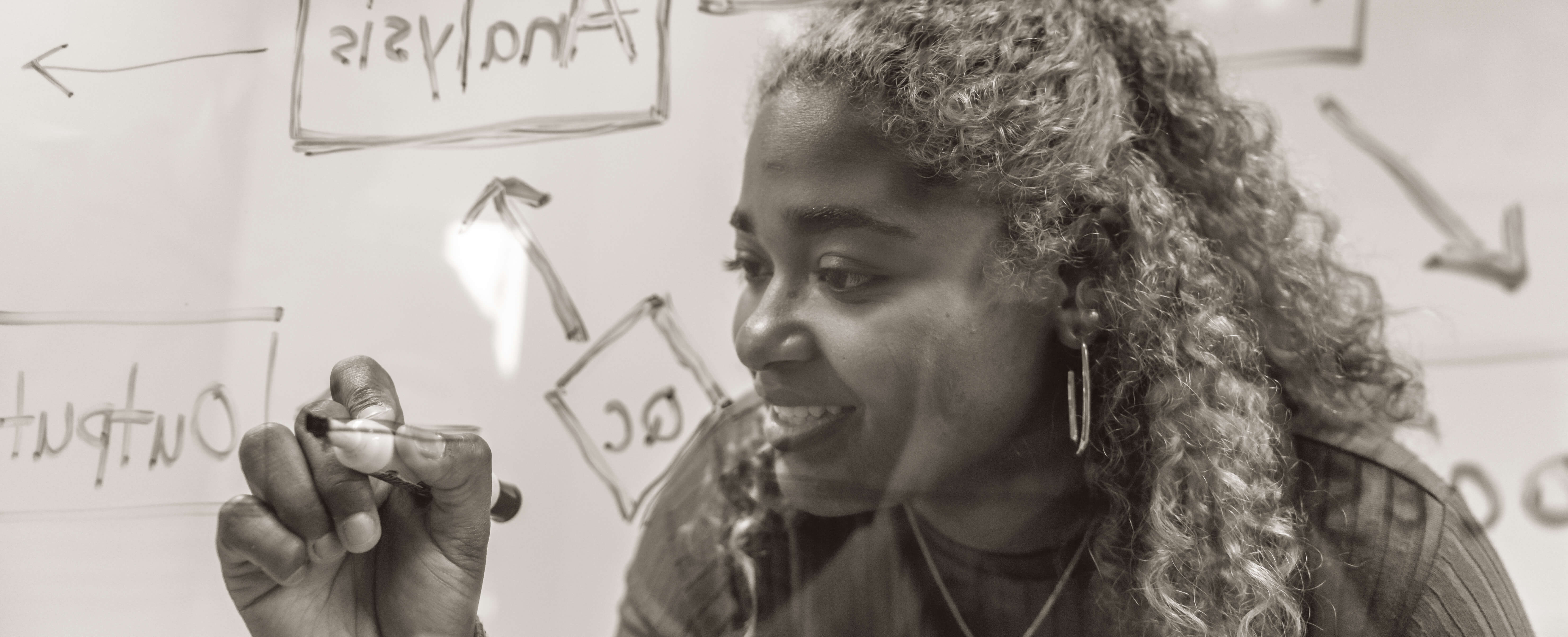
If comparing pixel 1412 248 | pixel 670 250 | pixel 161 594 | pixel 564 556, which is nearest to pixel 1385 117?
pixel 1412 248

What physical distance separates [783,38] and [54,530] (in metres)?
0.60

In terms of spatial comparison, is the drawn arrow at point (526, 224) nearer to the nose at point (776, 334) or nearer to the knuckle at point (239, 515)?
the nose at point (776, 334)

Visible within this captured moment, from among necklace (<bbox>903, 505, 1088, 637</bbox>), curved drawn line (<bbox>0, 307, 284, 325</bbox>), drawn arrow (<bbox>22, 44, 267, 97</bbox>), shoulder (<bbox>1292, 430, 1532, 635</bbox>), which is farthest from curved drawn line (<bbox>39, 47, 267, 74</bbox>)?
shoulder (<bbox>1292, 430, 1532, 635</bbox>)

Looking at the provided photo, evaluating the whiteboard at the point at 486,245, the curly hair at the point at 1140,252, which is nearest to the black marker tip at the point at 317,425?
the whiteboard at the point at 486,245

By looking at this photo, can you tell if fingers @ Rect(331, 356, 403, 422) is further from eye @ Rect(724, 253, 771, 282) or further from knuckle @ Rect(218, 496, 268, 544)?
eye @ Rect(724, 253, 771, 282)

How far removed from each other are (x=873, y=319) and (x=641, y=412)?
0.23 m

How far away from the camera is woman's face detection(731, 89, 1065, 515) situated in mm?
701

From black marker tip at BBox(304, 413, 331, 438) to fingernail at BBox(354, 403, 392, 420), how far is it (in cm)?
3

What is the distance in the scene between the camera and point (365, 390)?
1.94 ft

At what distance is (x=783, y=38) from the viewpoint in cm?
81

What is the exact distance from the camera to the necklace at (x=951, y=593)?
2.52ft

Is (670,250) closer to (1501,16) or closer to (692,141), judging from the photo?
(692,141)

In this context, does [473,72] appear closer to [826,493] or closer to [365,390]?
[365,390]

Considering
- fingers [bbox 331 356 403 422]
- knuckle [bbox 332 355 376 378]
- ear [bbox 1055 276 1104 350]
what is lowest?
fingers [bbox 331 356 403 422]
